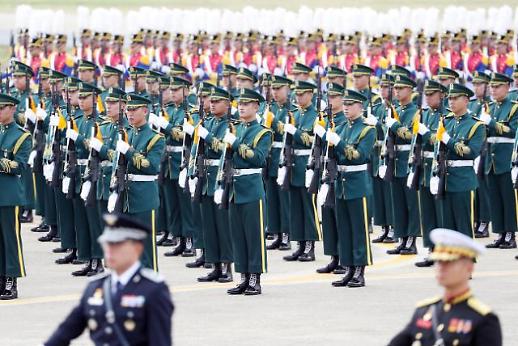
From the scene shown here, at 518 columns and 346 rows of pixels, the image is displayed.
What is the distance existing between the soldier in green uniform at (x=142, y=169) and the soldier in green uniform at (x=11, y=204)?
30.0 inches

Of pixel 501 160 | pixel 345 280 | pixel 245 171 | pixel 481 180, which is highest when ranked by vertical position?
pixel 245 171

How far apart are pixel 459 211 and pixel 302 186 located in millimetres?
2043

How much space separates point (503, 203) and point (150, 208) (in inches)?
194

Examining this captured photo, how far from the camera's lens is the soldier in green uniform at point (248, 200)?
14086 millimetres

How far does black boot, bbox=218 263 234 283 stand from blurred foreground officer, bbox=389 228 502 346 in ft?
25.9

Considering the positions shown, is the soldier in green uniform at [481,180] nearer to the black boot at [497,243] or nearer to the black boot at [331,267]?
the black boot at [497,243]

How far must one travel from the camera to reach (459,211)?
50.5 ft

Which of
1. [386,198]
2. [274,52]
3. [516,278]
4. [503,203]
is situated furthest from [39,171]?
[274,52]

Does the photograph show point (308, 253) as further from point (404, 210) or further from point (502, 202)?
point (502, 202)

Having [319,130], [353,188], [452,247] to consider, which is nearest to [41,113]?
[319,130]

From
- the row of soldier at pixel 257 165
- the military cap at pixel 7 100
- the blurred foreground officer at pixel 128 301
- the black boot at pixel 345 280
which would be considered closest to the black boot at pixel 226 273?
the row of soldier at pixel 257 165

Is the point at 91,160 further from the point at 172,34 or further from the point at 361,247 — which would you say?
the point at 172,34

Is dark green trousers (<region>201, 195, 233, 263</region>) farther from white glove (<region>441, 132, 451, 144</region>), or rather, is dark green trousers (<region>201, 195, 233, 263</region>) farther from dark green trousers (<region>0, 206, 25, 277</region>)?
white glove (<region>441, 132, 451, 144</region>)

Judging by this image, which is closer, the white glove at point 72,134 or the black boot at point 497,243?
the white glove at point 72,134
